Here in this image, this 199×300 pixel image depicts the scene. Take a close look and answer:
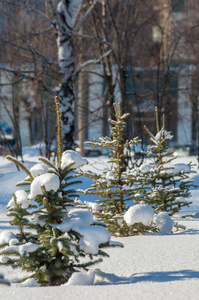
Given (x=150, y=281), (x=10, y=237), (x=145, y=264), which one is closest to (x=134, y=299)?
(x=150, y=281)

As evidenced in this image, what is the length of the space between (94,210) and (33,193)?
178cm

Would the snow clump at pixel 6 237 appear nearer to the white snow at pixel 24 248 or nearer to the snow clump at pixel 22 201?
the white snow at pixel 24 248

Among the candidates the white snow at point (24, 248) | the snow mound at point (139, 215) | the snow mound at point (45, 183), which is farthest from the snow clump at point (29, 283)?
the snow mound at point (139, 215)

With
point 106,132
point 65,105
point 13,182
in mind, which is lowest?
point 13,182

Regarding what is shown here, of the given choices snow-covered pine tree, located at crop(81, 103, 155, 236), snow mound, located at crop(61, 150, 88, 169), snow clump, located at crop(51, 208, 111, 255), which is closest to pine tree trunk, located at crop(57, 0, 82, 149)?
snow-covered pine tree, located at crop(81, 103, 155, 236)

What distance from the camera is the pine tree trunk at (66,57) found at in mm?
8781

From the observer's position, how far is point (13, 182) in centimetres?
767

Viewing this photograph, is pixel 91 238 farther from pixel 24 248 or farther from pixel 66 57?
pixel 66 57

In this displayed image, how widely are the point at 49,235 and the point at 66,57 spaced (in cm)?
694

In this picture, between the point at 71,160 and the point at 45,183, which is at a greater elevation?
the point at 71,160

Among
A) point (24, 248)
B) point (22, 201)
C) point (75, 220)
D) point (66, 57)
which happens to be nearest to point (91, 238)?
point (75, 220)

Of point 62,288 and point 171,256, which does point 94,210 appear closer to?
point 171,256

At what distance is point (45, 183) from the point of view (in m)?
2.53

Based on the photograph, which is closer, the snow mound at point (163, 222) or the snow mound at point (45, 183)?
the snow mound at point (45, 183)
